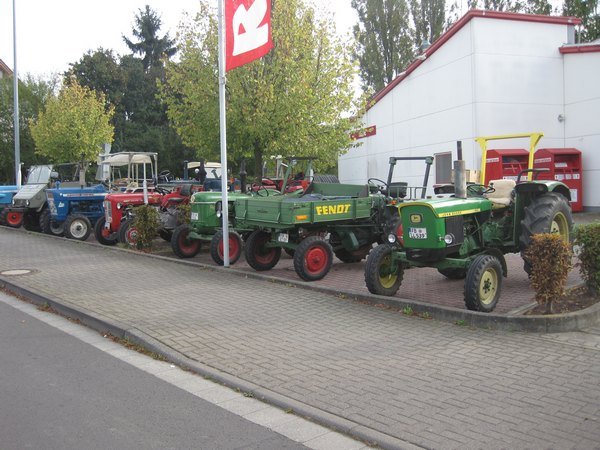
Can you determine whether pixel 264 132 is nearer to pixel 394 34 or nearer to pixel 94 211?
pixel 94 211

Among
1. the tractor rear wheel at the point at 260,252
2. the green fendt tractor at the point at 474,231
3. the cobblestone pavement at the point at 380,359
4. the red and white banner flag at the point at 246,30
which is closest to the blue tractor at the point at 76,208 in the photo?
the cobblestone pavement at the point at 380,359

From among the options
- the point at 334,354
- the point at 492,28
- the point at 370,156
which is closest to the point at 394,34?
the point at 370,156

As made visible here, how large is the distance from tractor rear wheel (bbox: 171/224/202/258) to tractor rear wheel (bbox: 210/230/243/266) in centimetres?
128

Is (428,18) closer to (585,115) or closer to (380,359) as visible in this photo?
(585,115)

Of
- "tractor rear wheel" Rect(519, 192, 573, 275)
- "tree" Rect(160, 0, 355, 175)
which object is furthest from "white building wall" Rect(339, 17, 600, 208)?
"tractor rear wheel" Rect(519, 192, 573, 275)

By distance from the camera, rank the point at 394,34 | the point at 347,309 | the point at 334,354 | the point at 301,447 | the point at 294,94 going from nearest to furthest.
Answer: the point at 301,447 < the point at 334,354 < the point at 347,309 < the point at 294,94 < the point at 394,34

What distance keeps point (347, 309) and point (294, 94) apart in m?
8.44

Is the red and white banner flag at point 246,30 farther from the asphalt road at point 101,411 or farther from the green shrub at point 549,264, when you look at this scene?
the asphalt road at point 101,411

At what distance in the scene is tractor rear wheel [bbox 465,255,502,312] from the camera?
6.59 metres

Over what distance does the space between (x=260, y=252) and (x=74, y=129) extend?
1964cm

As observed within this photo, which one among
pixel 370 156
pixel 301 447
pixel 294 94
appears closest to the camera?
pixel 301 447

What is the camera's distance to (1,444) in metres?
3.79

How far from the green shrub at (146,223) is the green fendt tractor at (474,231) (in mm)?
6872

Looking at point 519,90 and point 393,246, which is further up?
point 519,90
